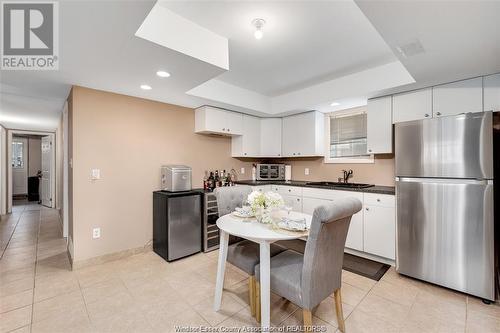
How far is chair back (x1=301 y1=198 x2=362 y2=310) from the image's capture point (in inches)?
52.7

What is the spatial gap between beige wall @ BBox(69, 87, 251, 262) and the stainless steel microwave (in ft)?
4.45

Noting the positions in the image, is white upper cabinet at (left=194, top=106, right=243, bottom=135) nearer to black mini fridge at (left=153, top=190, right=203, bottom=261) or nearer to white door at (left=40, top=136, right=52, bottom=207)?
black mini fridge at (left=153, top=190, right=203, bottom=261)

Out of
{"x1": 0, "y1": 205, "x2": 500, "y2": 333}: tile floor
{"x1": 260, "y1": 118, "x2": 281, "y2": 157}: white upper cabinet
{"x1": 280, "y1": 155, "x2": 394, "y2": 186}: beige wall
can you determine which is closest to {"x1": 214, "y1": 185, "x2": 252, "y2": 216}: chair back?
{"x1": 0, "y1": 205, "x2": 500, "y2": 333}: tile floor

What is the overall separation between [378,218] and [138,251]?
10.3 feet

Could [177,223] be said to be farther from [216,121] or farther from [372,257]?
[372,257]

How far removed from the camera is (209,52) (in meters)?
1.97

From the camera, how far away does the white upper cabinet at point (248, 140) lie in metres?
4.01

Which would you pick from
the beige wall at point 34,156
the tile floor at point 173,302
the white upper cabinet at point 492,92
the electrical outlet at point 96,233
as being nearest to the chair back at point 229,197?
the tile floor at point 173,302

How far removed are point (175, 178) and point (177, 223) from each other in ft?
1.95

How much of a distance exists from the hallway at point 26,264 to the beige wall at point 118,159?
0.42 metres

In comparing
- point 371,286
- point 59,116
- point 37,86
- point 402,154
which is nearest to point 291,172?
point 402,154

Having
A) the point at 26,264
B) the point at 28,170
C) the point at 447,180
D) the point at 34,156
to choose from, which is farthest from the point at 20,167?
the point at 447,180

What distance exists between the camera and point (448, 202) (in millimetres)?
2125

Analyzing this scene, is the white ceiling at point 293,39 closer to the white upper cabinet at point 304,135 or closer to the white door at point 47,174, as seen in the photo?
the white upper cabinet at point 304,135
